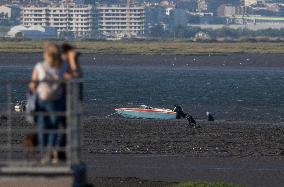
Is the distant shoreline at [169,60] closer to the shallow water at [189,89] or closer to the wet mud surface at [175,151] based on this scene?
the shallow water at [189,89]

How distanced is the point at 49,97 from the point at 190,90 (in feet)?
298

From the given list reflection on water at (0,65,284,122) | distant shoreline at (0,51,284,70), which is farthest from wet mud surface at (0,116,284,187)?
distant shoreline at (0,51,284,70)

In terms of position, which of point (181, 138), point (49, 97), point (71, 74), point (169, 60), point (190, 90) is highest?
point (71, 74)

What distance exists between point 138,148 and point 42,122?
34.1 meters

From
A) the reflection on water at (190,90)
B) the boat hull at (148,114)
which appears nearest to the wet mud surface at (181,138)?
the boat hull at (148,114)

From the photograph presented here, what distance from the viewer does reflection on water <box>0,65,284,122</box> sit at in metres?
80.2

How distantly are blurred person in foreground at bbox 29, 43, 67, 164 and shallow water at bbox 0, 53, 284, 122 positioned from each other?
5427 centimetres

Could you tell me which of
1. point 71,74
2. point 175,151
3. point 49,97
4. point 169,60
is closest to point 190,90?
point 175,151

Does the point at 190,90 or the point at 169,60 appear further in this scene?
the point at 169,60

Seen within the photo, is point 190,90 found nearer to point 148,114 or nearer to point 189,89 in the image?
point 189,89

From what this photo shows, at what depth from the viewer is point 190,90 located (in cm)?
10644

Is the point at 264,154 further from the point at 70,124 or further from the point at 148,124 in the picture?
the point at 70,124

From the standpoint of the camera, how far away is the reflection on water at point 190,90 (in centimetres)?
8025

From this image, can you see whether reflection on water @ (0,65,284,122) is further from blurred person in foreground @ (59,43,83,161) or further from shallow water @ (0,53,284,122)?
blurred person in foreground @ (59,43,83,161)
